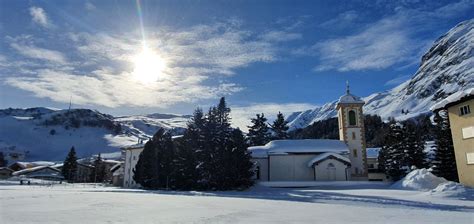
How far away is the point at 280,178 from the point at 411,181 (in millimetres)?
18374

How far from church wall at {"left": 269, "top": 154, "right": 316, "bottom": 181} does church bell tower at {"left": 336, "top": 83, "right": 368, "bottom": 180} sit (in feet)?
24.0

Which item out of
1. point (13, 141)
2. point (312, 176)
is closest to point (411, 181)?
point (312, 176)

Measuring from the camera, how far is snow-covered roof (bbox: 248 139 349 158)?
4878cm

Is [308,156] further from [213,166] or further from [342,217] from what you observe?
[342,217]

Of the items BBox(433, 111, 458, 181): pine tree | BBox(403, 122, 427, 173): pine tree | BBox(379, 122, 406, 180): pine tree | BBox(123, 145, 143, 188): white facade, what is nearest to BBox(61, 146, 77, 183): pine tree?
BBox(123, 145, 143, 188): white facade

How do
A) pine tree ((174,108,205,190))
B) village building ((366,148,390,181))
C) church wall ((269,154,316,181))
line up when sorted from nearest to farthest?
pine tree ((174,108,205,190)) < church wall ((269,154,316,181)) < village building ((366,148,390,181))

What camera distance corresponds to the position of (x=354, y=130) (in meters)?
53.0

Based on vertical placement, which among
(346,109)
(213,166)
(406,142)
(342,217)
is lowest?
(342,217)

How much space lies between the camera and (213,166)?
39.3m

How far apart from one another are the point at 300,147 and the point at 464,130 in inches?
900

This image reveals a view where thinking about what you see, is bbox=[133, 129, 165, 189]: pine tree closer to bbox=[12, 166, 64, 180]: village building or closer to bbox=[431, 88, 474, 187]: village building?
bbox=[431, 88, 474, 187]: village building

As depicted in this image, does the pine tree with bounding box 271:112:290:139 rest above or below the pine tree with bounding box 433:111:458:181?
above

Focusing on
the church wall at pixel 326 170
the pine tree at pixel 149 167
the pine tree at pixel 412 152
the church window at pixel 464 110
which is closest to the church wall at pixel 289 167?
the church wall at pixel 326 170

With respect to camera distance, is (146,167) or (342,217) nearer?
(342,217)
